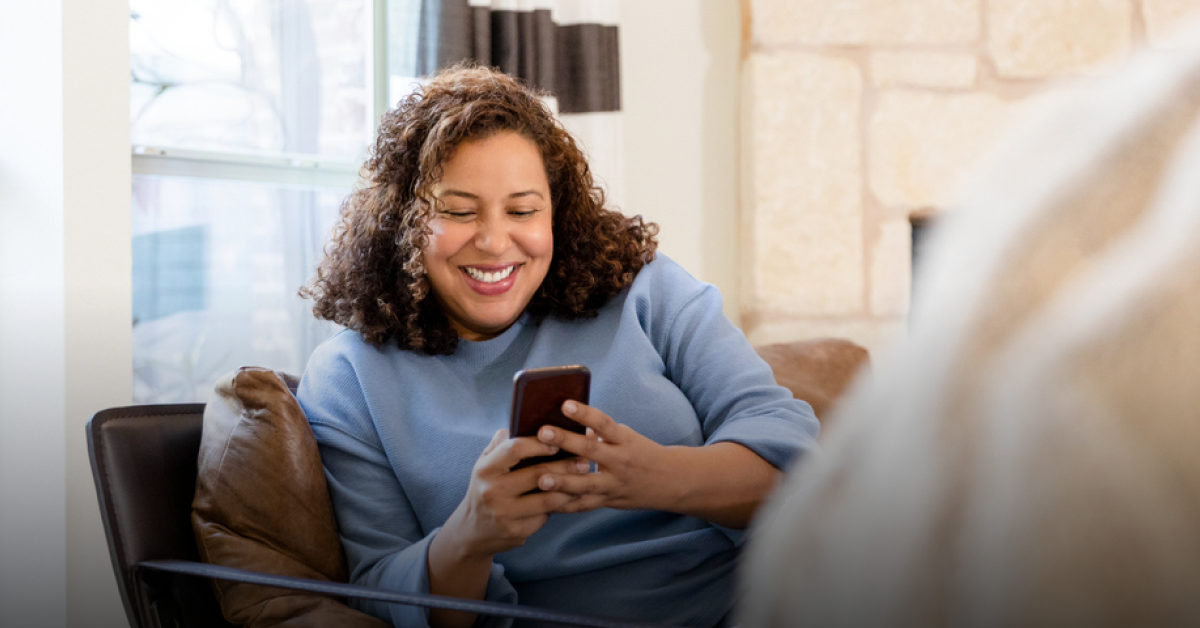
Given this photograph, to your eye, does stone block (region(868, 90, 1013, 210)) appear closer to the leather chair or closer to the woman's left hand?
the woman's left hand

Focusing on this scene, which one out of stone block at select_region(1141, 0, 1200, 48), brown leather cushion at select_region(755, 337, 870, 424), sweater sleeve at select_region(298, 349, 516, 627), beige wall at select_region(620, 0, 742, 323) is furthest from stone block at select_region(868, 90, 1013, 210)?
sweater sleeve at select_region(298, 349, 516, 627)

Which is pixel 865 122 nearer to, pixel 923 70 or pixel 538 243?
pixel 923 70

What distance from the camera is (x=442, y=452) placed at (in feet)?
3.84

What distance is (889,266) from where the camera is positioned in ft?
8.94

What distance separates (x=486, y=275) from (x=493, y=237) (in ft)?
0.21

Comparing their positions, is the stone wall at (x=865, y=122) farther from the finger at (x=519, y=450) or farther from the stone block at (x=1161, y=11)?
the finger at (x=519, y=450)

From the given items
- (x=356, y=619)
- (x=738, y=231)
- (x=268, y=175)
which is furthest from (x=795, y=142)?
(x=356, y=619)

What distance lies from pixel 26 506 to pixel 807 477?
1892 millimetres

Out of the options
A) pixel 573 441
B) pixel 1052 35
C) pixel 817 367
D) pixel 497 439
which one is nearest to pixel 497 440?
pixel 497 439

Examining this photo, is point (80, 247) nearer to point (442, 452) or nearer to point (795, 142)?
point (442, 452)

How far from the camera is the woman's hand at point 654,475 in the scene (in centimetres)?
92

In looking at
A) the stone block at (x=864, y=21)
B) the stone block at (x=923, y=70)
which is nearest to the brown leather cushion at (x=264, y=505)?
the stone block at (x=864, y=21)

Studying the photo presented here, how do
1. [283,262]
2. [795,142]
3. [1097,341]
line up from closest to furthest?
[1097,341]
[283,262]
[795,142]

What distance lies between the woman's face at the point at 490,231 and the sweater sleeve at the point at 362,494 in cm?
19
